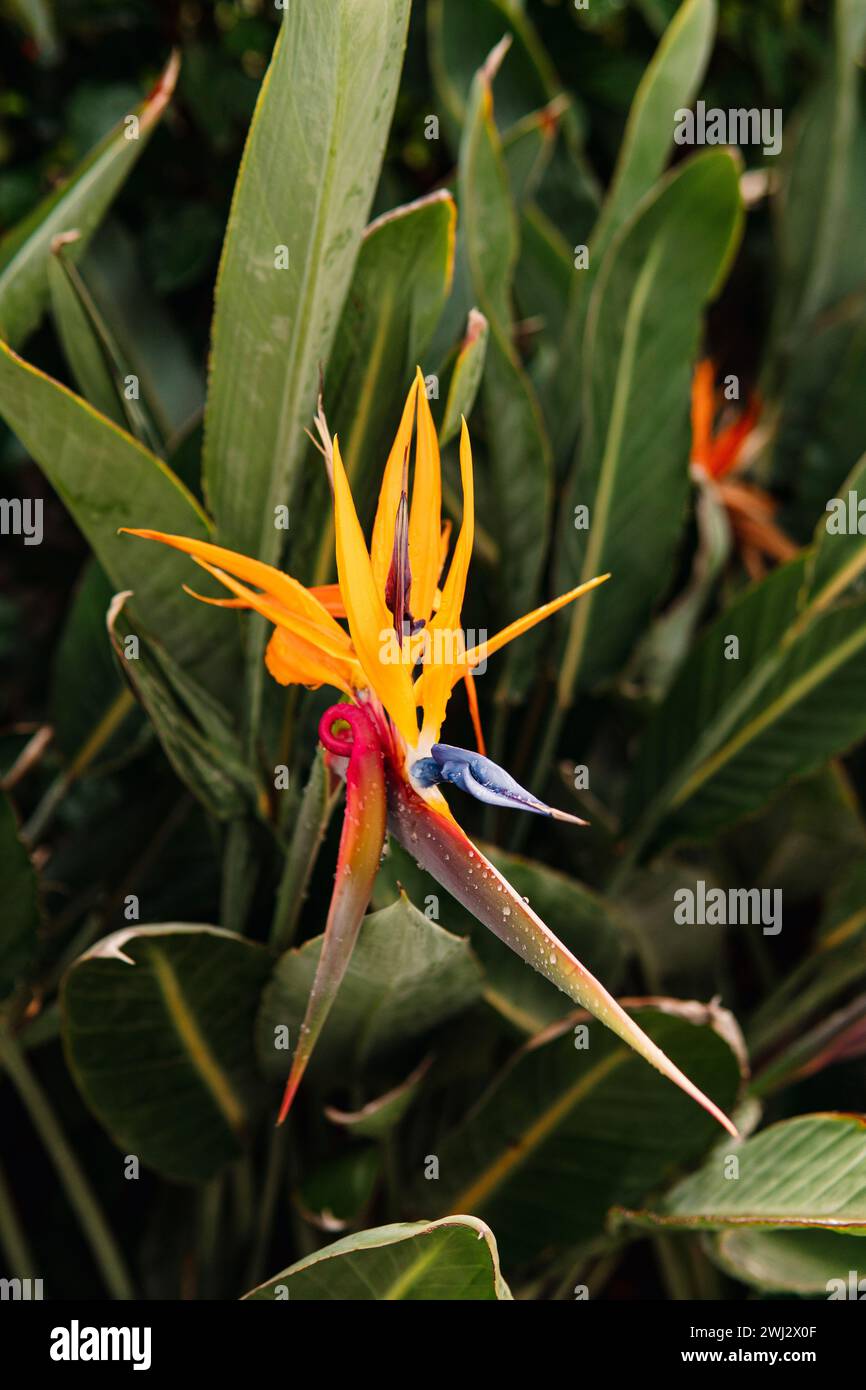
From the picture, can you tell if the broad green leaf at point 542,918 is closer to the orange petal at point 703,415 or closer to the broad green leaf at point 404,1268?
the broad green leaf at point 404,1268

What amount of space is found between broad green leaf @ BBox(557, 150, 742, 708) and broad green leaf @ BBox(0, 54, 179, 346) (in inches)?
11.0

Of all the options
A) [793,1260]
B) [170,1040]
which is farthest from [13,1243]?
[793,1260]

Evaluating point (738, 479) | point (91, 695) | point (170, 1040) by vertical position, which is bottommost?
point (170, 1040)

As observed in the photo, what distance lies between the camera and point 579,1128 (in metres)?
0.69

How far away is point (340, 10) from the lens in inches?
19.2

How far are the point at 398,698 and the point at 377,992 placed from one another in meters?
0.23

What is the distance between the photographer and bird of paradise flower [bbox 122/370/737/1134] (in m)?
0.43

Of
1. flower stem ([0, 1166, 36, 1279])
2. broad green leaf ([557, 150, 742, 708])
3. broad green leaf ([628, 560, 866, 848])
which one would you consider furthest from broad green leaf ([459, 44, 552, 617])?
flower stem ([0, 1166, 36, 1279])

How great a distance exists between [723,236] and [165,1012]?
0.55m

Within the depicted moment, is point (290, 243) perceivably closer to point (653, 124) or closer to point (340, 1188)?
point (653, 124)

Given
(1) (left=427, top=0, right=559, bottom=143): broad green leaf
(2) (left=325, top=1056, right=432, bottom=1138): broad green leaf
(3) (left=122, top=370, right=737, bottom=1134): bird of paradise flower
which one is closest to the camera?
(3) (left=122, top=370, right=737, bottom=1134): bird of paradise flower

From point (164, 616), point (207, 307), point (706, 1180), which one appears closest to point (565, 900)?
point (706, 1180)

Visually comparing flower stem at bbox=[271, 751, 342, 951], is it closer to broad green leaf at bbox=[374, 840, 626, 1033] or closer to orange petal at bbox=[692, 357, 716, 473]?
broad green leaf at bbox=[374, 840, 626, 1033]

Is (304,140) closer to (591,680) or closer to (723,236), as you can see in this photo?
(723,236)
